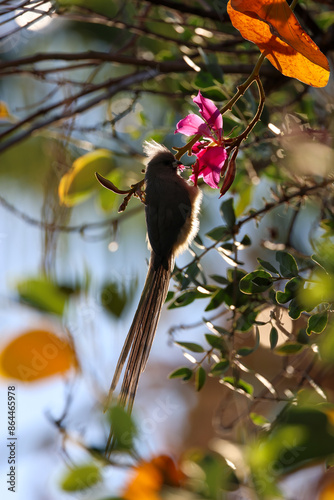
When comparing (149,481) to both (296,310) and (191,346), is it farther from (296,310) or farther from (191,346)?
(191,346)

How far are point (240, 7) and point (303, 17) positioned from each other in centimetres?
35

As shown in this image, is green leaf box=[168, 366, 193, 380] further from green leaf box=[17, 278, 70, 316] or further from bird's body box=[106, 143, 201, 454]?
green leaf box=[17, 278, 70, 316]

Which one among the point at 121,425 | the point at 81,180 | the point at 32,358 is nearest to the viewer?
the point at 121,425

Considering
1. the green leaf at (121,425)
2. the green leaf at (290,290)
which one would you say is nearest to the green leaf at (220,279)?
the green leaf at (290,290)

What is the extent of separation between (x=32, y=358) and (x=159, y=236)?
0.19 m

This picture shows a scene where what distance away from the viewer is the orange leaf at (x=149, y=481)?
33 centimetres

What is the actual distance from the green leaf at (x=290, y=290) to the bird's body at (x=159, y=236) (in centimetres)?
12

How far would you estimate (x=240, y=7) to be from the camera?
18.5 inches

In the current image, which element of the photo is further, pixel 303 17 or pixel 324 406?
pixel 303 17

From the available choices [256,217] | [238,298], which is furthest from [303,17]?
[238,298]

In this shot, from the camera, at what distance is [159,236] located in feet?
2.02

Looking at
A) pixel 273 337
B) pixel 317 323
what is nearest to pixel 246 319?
pixel 273 337

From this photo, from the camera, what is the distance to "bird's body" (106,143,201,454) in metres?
0.51

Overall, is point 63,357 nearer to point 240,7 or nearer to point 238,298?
point 238,298
